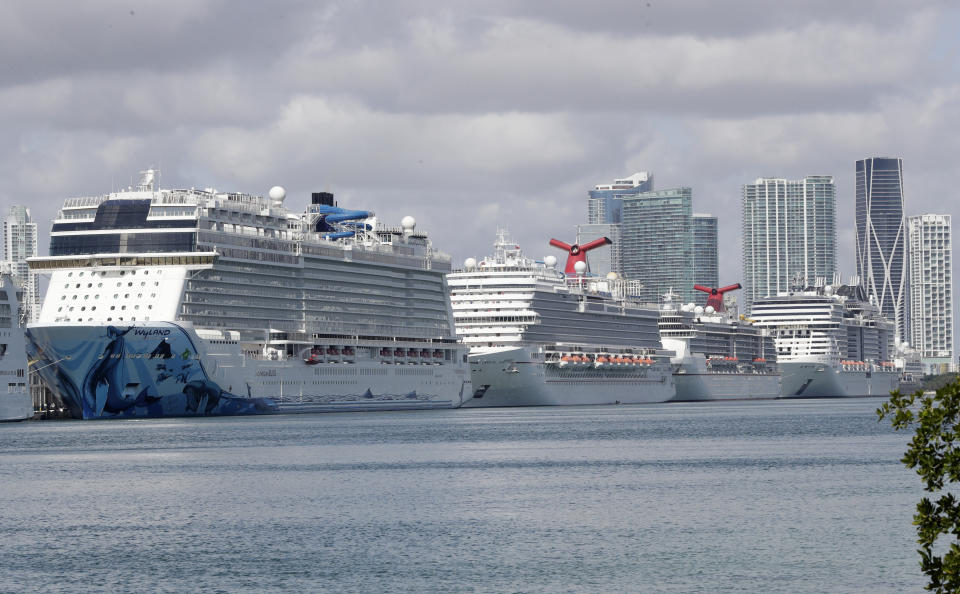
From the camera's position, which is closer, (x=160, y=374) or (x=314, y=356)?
(x=160, y=374)

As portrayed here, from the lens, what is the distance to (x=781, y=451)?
68938 mm

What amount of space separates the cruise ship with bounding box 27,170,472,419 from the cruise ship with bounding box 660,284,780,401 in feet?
204

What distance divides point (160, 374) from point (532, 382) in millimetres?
50775

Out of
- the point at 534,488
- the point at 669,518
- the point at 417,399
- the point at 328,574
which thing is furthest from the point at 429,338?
the point at 328,574

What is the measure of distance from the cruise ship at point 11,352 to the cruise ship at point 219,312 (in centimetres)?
135

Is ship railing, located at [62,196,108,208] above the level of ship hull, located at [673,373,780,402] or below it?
above

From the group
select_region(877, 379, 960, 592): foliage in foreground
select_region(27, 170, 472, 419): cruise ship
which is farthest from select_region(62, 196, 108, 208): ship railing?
select_region(877, 379, 960, 592): foliage in foreground

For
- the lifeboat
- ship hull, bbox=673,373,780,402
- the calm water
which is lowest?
the calm water

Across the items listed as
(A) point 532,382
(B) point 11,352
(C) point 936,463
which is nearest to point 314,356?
(B) point 11,352

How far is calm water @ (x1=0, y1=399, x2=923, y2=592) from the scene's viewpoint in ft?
110

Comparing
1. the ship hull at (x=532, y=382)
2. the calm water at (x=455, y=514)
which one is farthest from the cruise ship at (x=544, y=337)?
the calm water at (x=455, y=514)

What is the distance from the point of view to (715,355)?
184m

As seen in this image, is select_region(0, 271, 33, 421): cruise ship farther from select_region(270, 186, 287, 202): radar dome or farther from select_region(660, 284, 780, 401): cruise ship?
select_region(660, 284, 780, 401): cruise ship

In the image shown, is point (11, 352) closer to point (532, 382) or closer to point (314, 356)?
point (314, 356)
